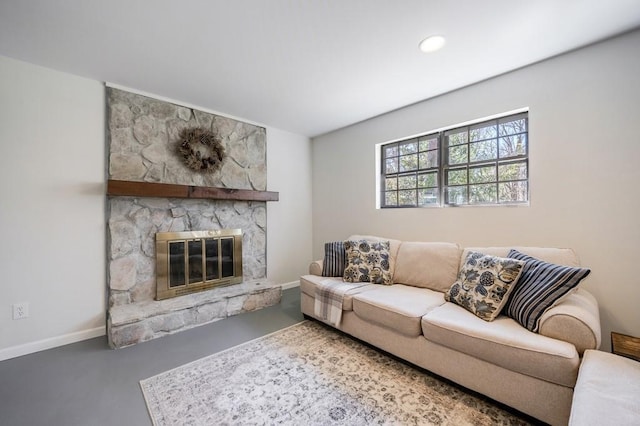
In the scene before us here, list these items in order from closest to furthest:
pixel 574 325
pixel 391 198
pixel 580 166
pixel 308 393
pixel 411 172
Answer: pixel 574 325, pixel 308 393, pixel 580 166, pixel 411 172, pixel 391 198

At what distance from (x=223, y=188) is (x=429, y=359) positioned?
273 cm

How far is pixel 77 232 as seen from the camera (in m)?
2.47

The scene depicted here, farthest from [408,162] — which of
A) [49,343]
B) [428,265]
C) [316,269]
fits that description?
[49,343]

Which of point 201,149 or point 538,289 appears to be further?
point 201,149

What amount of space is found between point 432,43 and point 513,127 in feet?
3.94

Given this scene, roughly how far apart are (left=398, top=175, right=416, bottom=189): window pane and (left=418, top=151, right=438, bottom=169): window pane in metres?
0.18

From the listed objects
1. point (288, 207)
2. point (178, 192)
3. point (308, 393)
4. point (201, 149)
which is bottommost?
point (308, 393)

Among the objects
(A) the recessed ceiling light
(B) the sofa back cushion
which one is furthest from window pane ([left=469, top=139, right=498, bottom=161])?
(A) the recessed ceiling light

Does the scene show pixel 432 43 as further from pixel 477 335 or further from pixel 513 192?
pixel 477 335

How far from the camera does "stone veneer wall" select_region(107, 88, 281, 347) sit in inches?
101

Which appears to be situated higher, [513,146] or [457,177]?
[513,146]

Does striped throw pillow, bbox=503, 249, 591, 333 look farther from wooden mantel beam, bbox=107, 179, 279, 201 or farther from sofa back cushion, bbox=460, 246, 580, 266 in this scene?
wooden mantel beam, bbox=107, 179, 279, 201

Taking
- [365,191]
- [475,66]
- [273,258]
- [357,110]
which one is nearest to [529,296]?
[475,66]

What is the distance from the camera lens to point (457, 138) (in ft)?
9.39
